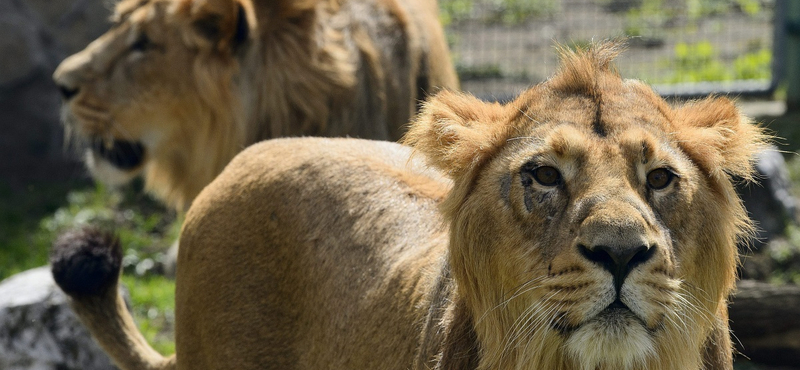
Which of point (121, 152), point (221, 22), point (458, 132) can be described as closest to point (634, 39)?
point (221, 22)

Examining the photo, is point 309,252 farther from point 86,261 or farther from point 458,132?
point 86,261

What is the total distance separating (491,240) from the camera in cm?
247

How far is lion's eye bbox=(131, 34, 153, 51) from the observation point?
5.07 metres

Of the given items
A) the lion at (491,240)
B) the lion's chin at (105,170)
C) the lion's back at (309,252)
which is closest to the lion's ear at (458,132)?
the lion at (491,240)

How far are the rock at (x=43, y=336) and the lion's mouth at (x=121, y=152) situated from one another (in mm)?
1015

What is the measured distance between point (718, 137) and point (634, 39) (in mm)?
6246

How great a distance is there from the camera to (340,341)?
286 cm

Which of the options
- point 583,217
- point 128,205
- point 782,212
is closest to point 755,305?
point 782,212

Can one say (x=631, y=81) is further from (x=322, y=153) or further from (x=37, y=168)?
(x=37, y=168)

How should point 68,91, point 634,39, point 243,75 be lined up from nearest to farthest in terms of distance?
point 243,75
point 68,91
point 634,39

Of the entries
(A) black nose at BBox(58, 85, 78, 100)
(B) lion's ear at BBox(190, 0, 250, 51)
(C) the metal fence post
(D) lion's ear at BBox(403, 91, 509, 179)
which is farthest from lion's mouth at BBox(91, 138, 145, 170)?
(C) the metal fence post

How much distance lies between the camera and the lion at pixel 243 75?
4941 millimetres

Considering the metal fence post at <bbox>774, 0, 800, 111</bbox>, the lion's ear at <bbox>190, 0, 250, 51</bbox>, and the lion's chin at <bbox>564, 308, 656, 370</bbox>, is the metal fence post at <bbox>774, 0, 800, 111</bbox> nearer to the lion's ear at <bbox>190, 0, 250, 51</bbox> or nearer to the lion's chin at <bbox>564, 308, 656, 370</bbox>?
the lion's ear at <bbox>190, 0, 250, 51</bbox>

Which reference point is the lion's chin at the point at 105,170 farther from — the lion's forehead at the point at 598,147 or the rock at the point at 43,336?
the lion's forehead at the point at 598,147
